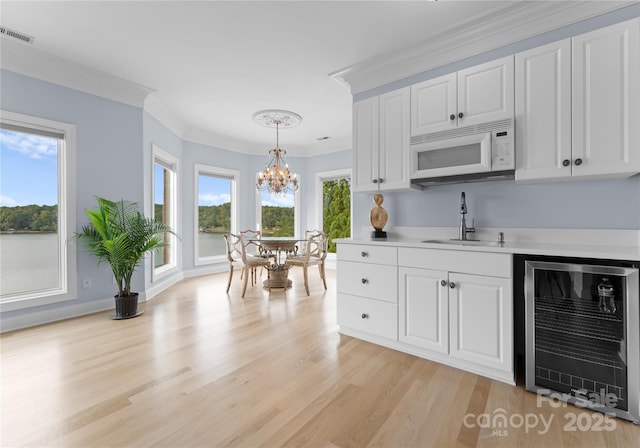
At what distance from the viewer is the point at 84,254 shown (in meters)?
3.47

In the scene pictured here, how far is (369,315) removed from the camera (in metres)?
2.67

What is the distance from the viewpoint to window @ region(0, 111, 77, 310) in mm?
3039

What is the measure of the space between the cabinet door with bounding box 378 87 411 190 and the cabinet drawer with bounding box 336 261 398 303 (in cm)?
77

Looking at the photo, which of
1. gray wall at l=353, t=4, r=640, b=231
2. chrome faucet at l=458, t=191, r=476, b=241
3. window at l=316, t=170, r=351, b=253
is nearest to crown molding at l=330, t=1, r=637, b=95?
gray wall at l=353, t=4, r=640, b=231

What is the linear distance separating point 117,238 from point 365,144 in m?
2.75

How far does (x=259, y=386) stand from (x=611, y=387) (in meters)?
2.06

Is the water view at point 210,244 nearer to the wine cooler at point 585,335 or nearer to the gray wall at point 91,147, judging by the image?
the gray wall at point 91,147

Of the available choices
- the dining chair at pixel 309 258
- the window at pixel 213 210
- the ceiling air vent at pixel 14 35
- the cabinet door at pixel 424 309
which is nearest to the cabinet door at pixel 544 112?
the cabinet door at pixel 424 309

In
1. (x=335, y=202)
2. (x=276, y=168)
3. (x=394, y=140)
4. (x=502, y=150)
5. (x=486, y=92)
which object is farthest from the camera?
(x=335, y=202)

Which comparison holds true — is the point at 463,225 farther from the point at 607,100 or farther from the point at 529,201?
the point at 607,100

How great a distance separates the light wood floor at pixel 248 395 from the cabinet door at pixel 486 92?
6.35ft

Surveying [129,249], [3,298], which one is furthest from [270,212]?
[3,298]

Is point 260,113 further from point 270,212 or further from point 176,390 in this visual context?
point 176,390

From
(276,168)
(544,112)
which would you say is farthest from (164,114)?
(544,112)
